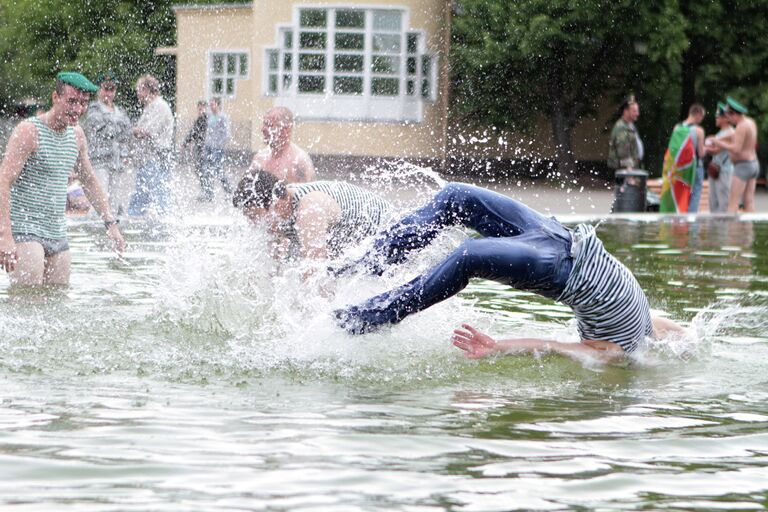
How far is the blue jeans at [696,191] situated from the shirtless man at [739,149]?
0.51 metres

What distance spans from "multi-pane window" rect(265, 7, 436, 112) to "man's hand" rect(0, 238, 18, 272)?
2789 cm

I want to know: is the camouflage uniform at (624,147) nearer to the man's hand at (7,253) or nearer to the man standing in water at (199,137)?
the man standing in water at (199,137)

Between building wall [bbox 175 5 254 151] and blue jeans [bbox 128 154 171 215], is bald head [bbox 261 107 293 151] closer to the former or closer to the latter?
blue jeans [bbox 128 154 171 215]

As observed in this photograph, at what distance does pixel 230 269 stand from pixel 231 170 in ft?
72.5

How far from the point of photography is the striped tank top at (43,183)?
9656 millimetres

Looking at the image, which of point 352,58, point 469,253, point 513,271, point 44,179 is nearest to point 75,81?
point 44,179

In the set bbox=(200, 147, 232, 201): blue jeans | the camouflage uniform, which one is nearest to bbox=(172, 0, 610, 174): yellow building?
bbox=(200, 147, 232, 201): blue jeans

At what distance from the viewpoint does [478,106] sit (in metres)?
35.7

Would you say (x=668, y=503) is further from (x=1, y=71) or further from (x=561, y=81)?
(x=1, y=71)

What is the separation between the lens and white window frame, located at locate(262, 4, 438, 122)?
3644 centimetres

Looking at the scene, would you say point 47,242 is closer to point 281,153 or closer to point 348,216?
point 281,153

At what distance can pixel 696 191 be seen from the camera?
21.0m

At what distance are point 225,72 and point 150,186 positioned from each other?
2146 centimetres

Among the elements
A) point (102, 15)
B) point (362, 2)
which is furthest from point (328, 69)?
point (102, 15)
